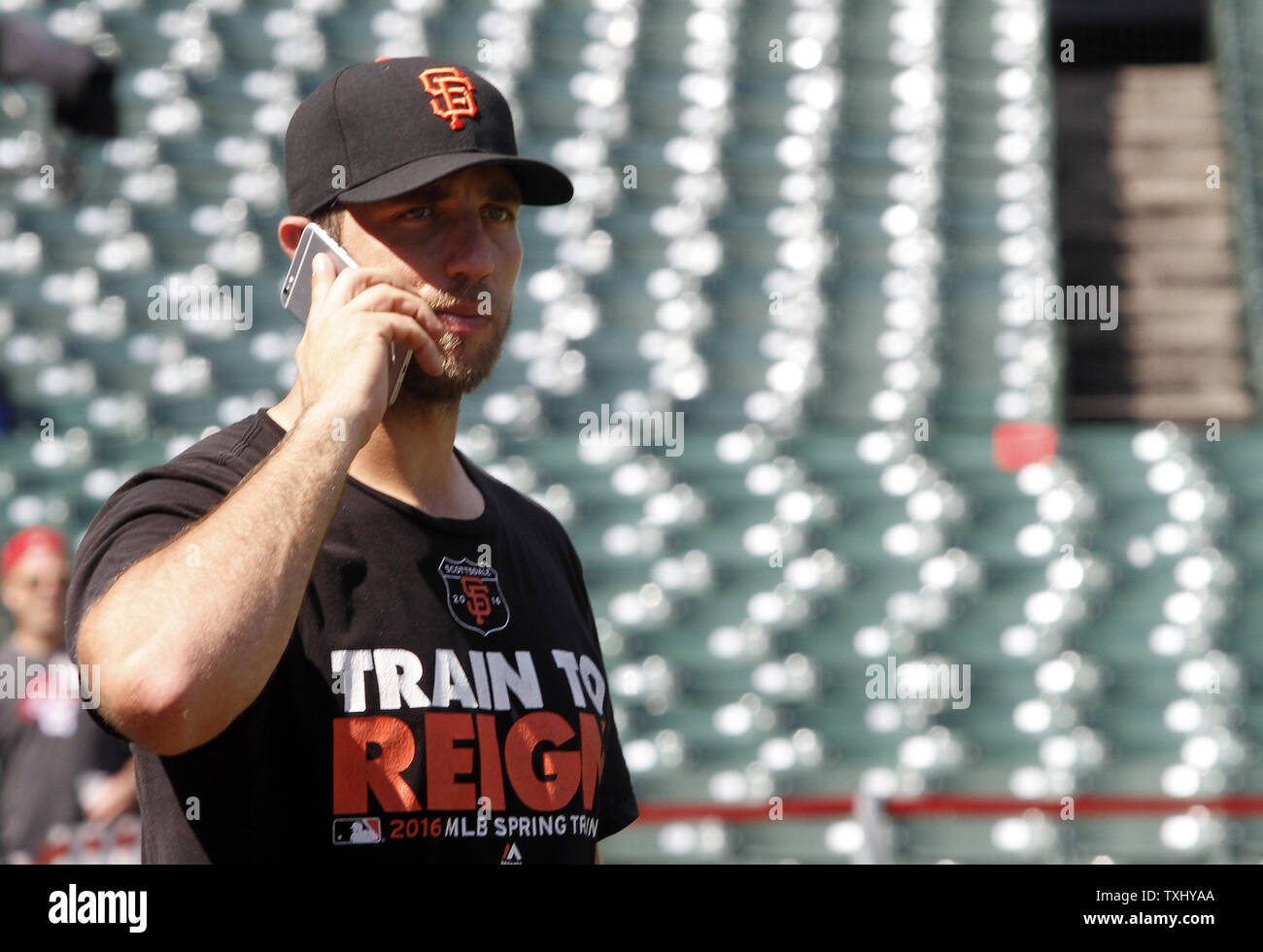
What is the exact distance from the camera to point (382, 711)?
1225 mm

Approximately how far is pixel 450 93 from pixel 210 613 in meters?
0.61

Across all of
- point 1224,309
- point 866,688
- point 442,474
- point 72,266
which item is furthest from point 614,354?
point 442,474

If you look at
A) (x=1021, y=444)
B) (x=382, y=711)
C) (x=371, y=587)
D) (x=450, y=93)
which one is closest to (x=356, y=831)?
(x=382, y=711)

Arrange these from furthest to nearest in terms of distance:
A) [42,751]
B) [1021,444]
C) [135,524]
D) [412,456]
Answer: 1. [1021,444]
2. [42,751]
3. [412,456]
4. [135,524]

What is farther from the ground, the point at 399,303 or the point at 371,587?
the point at 399,303

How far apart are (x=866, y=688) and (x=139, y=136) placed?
3.30 m

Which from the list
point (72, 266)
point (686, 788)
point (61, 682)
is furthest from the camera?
point (72, 266)

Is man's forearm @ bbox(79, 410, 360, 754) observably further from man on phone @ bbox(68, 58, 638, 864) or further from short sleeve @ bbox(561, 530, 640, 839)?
short sleeve @ bbox(561, 530, 640, 839)

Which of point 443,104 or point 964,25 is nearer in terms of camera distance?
point 443,104

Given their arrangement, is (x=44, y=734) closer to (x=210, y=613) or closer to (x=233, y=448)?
(x=233, y=448)

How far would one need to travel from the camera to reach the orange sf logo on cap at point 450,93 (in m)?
1.38

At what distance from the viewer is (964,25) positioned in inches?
224

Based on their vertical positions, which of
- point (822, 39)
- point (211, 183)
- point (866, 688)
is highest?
point (822, 39)

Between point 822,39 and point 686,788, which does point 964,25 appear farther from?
point 686,788
